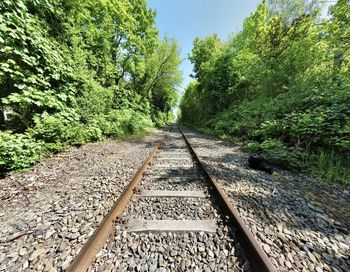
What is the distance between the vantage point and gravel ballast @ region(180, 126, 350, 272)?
1432mm

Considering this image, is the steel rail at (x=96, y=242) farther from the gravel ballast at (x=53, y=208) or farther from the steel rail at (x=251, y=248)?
the steel rail at (x=251, y=248)

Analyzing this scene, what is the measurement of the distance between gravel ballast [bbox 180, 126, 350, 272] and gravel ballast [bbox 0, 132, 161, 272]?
1.86 m

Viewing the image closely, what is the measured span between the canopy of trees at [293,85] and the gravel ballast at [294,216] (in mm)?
1093

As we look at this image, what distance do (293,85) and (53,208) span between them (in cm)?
1027

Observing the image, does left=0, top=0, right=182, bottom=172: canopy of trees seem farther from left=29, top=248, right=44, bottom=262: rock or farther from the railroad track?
the railroad track

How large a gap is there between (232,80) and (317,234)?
14088mm

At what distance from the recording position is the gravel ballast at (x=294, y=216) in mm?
1432

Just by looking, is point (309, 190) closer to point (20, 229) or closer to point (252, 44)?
point (20, 229)

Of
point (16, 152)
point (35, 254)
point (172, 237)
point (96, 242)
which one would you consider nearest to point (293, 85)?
point (172, 237)

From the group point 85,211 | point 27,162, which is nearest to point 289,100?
point 85,211

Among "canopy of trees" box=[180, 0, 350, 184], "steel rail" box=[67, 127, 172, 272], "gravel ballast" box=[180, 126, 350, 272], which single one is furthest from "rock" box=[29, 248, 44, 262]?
"canopy of trees" box=[180, 0, 350, 184]

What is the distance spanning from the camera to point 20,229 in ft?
5.81

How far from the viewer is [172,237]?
168cm

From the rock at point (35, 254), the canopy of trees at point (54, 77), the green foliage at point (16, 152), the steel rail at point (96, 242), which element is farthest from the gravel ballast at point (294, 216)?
the canopy of trees at point (54, 77)
